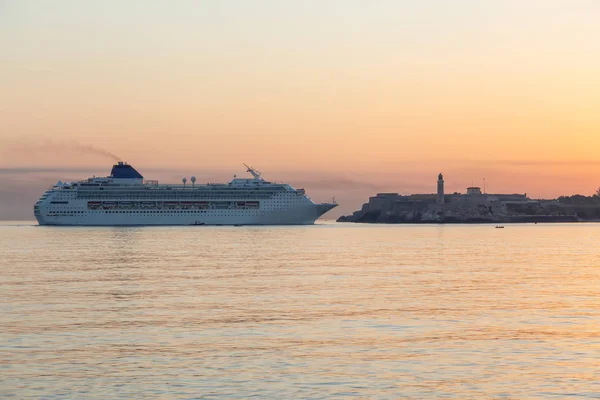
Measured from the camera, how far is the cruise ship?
471ft

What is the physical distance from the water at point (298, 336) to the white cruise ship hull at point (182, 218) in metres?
106

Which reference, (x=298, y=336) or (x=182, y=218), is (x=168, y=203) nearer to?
(x=182, y=218)

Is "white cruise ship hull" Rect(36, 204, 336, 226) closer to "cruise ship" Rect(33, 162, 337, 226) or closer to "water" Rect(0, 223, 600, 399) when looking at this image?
"cruise ship" Rect(33, 162, 337, 226)

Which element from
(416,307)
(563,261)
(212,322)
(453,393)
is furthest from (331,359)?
(563,261)

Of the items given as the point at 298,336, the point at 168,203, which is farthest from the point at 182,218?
the point at 298,336

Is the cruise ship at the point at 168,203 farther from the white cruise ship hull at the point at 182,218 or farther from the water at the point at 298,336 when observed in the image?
the water at the point at 298,336

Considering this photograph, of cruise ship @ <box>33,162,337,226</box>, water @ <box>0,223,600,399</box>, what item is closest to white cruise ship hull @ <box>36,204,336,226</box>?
cruise ship @ <box>33,162,337,226</box>

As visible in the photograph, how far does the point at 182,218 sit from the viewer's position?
146000 millimetres

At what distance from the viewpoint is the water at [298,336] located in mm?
15406

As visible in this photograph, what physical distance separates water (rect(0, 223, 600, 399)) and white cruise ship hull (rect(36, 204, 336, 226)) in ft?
348

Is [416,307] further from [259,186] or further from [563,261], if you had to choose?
[259,186]

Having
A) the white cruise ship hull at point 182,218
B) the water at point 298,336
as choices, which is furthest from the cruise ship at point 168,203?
the water at point 298,336

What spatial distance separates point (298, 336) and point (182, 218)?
417 ft

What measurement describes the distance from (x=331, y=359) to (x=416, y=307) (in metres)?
9.14
